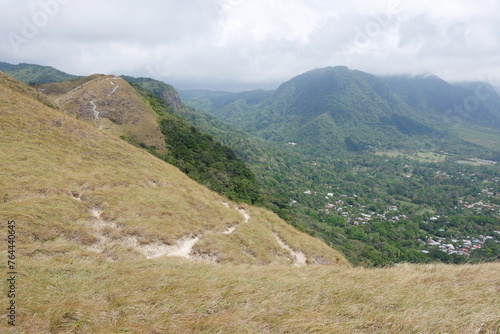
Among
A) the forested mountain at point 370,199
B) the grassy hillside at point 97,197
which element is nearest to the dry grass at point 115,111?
the forested mountain at point 370,199

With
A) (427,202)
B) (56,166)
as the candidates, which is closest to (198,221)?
(56,166)

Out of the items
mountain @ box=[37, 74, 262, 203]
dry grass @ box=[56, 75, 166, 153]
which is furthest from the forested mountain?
dry grass @ box=[56, 75, 166, 153]

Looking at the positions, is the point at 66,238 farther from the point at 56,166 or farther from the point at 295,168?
the point at 295,168

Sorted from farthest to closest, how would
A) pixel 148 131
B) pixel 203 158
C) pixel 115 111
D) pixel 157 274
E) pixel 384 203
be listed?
1. pixel 384 203
2. pixel 203 158
3. pixel 115 111
4. pixel 148 131
5. pixel 157 274

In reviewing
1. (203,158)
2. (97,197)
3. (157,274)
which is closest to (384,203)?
(203,158)

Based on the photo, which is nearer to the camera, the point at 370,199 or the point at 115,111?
the point at 115,111

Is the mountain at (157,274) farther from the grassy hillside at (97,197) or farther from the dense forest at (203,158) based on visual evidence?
the dense forest at (203,158)

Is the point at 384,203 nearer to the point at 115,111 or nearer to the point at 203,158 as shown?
the point at 203,158

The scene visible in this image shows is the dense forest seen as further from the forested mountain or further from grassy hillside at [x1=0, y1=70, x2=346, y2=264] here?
grassy hillside at [x1=0, y1=70, x2=346, y2=264]
